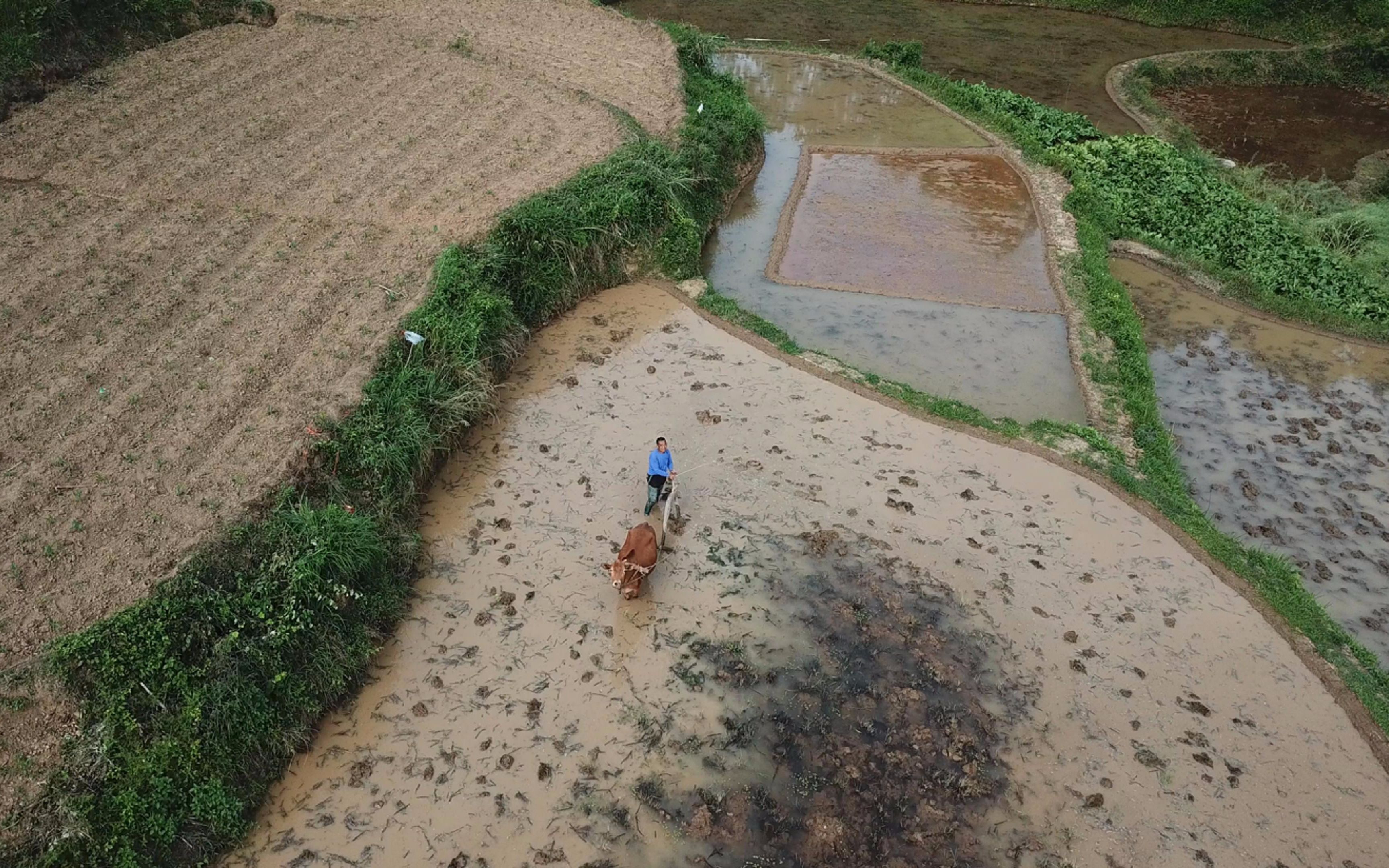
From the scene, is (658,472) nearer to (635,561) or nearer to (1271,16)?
(635,561)

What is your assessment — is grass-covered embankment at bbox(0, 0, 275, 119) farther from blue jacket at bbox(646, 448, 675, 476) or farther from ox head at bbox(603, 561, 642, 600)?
ox head at bbox(603, 561, 642, 600)

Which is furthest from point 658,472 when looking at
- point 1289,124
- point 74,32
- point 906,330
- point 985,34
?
point 985,34

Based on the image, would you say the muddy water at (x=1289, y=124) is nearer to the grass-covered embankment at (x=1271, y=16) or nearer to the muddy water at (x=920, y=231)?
the grass-covered embankment at (x=1271, y=16)

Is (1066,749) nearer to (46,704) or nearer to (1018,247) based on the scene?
(46,704)

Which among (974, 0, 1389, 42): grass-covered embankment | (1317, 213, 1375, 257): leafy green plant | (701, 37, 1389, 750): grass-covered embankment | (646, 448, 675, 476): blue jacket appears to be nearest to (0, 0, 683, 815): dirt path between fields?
(646, 448, 675, 476): blue jacket

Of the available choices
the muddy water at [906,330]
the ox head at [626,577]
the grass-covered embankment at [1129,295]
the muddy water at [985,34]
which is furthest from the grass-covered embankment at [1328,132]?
the ox head at [626,577]

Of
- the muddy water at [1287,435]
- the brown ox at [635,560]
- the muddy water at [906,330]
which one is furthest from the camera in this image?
the muddy water at [906,330]

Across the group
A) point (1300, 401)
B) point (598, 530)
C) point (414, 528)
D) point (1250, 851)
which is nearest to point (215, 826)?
point (414, 528)
